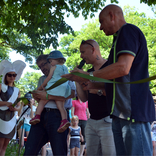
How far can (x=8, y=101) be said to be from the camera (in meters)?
4.77

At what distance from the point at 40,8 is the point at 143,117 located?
16.0 feet

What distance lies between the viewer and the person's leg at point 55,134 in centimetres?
288

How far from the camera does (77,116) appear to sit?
8383 mm

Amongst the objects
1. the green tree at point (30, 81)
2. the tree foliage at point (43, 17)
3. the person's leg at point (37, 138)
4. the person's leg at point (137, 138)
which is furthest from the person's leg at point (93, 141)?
the green tree at point (30, 81)

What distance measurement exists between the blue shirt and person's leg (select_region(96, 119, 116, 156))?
0.86m

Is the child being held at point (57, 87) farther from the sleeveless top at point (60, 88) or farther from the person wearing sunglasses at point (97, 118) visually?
the person wearing sunglasses at point (97, 118)

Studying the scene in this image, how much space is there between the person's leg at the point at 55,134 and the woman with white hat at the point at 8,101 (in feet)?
5.82

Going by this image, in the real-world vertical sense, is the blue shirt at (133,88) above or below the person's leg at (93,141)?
above

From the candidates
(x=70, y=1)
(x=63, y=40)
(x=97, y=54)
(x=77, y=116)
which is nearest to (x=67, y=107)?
(x=97, y=54)

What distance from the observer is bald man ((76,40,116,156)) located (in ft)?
8.70

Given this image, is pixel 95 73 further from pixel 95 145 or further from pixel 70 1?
pixel 70 1

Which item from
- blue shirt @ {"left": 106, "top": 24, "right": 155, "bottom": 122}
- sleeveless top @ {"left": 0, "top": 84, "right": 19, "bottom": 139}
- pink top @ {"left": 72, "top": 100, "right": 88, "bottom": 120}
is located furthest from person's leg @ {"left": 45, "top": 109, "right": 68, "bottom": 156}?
pink top @ {"left": 72, "top": 100, "right": 88, "bottom": 120}

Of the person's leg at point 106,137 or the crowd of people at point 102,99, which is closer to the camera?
the crowd of people at point 102,99

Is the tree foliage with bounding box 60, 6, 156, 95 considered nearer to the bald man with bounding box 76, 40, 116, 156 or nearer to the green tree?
the bald man with bounding box 76, 40, 116, 156
